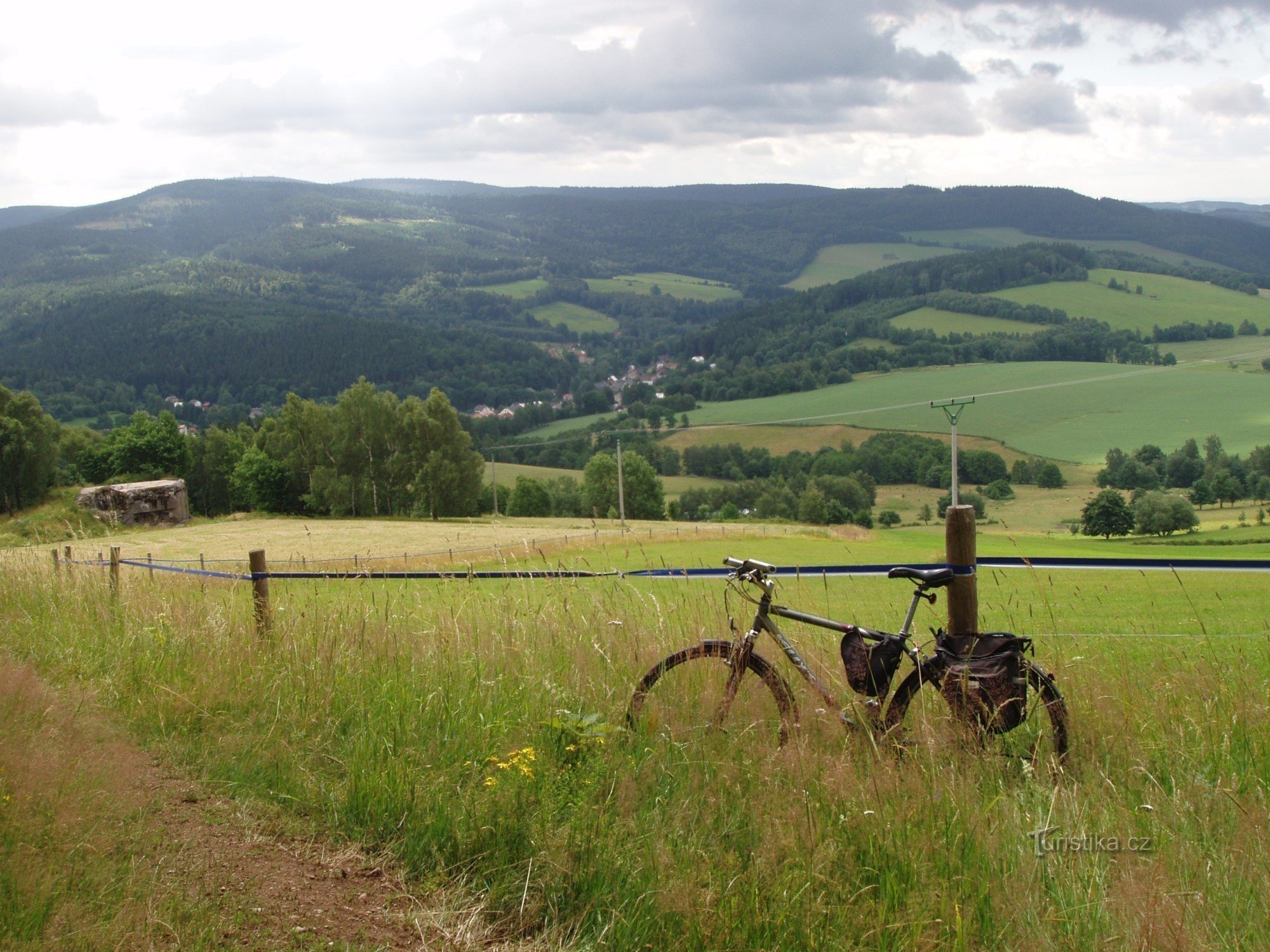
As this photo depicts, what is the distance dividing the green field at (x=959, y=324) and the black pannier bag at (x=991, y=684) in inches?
5975

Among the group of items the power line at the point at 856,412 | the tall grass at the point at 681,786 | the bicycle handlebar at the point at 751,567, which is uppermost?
the bicycle handlebar at the point at 751,567

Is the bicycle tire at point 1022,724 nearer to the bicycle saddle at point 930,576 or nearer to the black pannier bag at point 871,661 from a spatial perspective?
the black pannier bag at point 871,661

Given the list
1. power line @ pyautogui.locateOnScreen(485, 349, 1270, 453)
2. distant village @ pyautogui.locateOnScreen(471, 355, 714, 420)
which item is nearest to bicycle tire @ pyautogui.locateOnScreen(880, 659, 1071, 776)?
power line @ pyautogui.locateOnScreen(485, 349, 1270, 453)

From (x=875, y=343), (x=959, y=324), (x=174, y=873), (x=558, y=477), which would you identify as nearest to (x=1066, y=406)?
(x=959, y=324)

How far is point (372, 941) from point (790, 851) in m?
1.41

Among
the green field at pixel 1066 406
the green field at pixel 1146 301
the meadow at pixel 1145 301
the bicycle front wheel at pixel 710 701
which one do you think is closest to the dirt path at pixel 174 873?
the bicycle front wheel at pixel 710 701

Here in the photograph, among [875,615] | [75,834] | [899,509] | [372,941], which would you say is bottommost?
[899,509]

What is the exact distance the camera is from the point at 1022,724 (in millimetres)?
4613

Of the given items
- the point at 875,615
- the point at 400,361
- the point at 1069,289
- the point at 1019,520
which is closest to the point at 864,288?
the point at 1069,289

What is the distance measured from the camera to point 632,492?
3349 inches

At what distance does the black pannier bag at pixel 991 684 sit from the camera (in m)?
4.23

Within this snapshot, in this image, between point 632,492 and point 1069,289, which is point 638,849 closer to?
point 632,492

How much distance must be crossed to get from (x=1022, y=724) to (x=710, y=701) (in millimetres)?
1425

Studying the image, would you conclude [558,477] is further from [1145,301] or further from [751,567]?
[1145,301]
